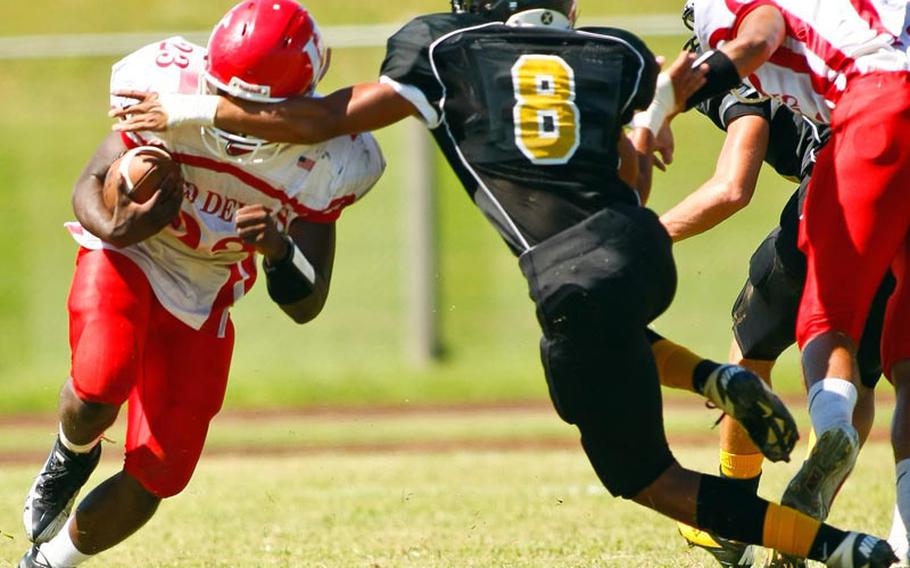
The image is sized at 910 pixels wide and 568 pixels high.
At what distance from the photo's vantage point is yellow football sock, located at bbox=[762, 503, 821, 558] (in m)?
4.04

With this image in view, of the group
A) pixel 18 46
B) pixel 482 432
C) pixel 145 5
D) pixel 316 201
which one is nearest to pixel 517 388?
pixel 482 432

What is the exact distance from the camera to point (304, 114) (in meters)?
4.26

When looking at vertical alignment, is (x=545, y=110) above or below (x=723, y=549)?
above

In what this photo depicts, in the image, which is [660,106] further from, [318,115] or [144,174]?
[144,174]

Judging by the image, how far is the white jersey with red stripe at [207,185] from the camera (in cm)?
471

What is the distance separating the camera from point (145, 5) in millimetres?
20969

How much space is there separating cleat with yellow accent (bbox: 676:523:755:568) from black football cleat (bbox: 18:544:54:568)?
219cm

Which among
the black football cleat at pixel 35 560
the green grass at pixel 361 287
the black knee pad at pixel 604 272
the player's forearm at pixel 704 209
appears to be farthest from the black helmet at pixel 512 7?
the green grass at pixel 361 287

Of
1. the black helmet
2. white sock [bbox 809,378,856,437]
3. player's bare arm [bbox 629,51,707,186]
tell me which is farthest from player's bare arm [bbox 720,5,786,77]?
white sock [bbox 809,378,856,437]

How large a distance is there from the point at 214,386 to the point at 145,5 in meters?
17.0

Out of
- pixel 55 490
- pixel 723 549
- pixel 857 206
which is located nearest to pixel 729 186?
pixel 857 206

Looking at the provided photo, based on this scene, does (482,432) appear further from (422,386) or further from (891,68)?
(891,68)

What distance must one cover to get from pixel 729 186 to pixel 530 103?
1555 millimetres

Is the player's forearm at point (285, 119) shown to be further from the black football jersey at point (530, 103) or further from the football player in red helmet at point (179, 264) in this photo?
the black football jersey at point (530, 103)
